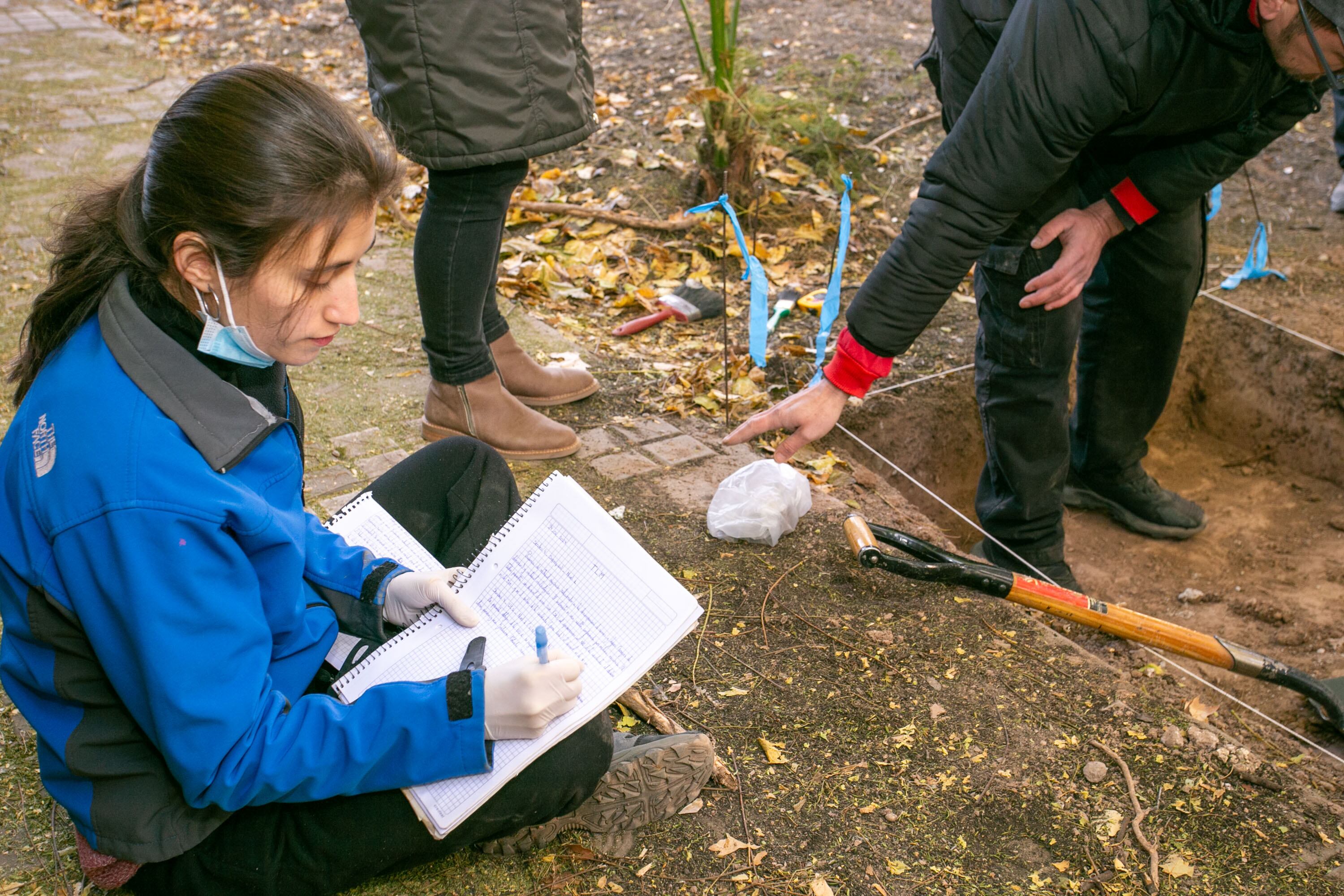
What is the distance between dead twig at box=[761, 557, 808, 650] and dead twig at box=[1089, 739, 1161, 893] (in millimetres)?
732

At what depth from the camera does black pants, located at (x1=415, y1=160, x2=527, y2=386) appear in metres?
2.69

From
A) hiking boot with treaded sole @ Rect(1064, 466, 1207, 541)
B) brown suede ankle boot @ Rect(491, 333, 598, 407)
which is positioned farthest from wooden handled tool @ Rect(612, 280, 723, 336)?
hiking boot with treaded sole @ Rect(1064, 466, 1207, 541)

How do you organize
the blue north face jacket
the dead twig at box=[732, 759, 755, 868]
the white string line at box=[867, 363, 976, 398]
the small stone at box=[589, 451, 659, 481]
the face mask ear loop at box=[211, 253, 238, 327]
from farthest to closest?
the white string line at box=[867, 363, 976, 398], the small stone at box=[589, 451, 659, 481], the dead twig at box=[732, 759, 755, 868], the face mask ear loop at box=[211, 253, 238, 327], the blue north face jacket

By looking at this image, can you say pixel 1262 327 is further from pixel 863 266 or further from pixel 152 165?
pixel 152 165

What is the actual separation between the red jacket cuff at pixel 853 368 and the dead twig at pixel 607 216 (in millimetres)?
2425

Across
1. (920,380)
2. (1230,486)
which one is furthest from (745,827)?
(1230,486)

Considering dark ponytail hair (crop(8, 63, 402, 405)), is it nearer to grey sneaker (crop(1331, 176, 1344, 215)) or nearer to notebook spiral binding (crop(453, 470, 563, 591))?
notebook spiral binding (crop(453, 470, 563, 591))

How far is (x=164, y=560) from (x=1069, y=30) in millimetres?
1961

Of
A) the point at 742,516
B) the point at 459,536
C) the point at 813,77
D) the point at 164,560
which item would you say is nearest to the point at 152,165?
the point at 164,560

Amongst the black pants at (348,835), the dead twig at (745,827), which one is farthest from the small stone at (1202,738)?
the black pants at (348,835)

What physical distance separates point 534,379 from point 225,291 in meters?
1.98

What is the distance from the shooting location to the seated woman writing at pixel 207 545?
127 centimetres

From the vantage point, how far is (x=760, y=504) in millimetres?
2738

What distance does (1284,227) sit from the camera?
16.3ft
